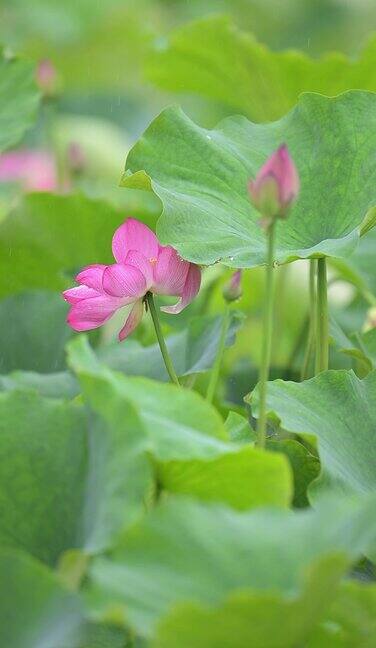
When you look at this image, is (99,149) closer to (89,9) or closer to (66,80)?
(66,80)

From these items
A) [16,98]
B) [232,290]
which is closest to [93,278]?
[232,290]

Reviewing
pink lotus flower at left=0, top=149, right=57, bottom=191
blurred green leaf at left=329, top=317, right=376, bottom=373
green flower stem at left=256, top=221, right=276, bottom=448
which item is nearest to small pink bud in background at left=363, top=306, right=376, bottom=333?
blurred green leaf at left=329, top=317, right=376, bottom=373

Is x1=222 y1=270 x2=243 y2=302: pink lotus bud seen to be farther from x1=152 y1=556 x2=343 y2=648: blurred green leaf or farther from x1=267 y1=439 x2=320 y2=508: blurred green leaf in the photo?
x1=152 y1=556 x2=343 y2=648: blurred green leaf

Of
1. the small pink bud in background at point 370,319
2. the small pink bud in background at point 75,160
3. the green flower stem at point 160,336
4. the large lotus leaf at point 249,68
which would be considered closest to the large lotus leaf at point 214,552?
the green flower stem at point 160,336

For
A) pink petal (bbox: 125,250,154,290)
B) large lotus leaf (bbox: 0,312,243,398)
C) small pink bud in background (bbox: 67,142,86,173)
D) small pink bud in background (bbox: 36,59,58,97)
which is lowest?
large lotus leaf (bbox: 0,312,243,398)

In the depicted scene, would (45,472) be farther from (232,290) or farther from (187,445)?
(232,290)

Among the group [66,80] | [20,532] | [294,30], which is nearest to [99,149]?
[66,80]

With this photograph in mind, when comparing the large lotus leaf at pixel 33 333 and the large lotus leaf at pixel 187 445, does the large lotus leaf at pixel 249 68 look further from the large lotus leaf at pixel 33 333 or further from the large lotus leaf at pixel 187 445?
the large lotus leaf at pixel 187 445
